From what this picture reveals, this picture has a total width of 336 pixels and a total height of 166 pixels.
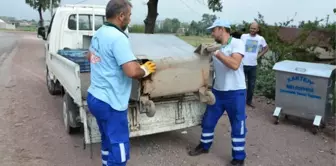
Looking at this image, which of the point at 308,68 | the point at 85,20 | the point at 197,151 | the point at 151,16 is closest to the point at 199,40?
the point at 151,16

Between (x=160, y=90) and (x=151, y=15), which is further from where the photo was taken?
(x=151, y=15)

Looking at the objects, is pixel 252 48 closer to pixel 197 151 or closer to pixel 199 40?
pixel 197 151

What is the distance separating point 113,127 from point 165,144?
1995 mm

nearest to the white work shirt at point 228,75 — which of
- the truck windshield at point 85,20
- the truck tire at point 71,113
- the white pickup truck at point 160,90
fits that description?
the white pickup truck at point 160,90

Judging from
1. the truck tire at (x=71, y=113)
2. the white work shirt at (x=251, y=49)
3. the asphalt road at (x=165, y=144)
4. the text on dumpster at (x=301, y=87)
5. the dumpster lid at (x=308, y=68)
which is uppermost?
the white work shirt at (x=251, y=49)

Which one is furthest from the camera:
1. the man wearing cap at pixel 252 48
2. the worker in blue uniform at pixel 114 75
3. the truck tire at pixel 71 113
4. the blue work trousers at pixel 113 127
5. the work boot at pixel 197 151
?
the man wearing cap at pixel 252 48

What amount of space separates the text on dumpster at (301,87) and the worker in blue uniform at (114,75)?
335cm

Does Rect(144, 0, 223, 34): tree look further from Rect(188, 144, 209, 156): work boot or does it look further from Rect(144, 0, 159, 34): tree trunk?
Rect(188, 144, 209, 156): work boot

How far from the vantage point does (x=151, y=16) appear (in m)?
13.3

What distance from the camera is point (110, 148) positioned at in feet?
10.2

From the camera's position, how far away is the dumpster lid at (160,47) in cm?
393

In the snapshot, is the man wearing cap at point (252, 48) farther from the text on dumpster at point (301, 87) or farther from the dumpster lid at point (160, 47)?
the dumpster lid at point (160, 47)

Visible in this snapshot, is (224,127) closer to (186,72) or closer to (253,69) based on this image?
(253,69)

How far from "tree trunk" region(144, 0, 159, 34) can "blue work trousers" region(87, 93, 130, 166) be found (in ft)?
34.0
